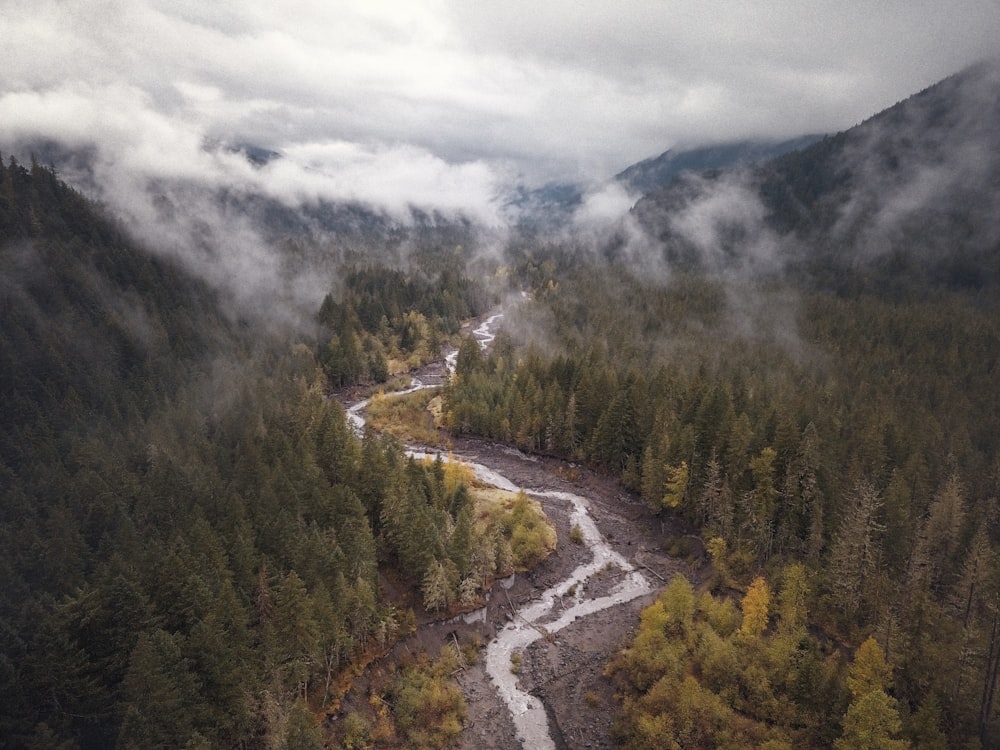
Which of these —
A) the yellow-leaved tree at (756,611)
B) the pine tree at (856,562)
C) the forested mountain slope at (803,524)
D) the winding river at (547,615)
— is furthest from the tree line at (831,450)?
the winding river at (547,615)

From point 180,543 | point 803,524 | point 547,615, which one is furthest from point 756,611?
point 180,543

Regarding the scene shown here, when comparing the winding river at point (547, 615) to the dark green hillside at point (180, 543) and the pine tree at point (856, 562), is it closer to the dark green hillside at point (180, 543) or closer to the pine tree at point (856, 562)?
the dark green hillside at point (180, 543)

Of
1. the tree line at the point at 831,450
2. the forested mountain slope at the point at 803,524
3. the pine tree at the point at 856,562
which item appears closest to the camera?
the forested mountain slope at the point at 803,524

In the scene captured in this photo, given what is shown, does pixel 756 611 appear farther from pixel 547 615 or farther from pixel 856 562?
pixel 547 615

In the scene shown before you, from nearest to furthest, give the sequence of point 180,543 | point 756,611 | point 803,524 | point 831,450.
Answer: point 180,543, point 756,611, point 803,524, point 831,450

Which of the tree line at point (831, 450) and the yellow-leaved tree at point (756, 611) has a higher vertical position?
the tree line at point (831, 450)

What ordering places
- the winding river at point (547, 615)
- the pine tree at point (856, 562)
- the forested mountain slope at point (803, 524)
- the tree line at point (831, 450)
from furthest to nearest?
the pine tree at point (856, 562), the winding river at point (547, 615), the tree line at point (831, 450), the forested mountain slope at point (803, 524)

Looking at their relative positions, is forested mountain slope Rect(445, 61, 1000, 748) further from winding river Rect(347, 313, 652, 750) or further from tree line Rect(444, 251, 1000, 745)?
winding river Rect(347, 313, 652, 750)

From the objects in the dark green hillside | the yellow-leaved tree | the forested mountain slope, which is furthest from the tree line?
the dark green hillside

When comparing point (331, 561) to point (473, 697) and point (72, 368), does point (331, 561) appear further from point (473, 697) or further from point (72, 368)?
point (72, 368)
